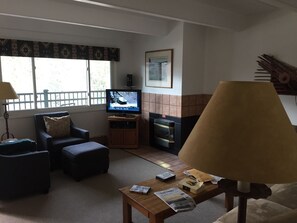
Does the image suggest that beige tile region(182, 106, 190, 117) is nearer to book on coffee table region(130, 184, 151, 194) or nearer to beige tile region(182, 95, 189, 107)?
beige tile region(182, 95, 189, 107)

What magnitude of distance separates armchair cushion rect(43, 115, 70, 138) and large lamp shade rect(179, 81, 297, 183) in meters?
3.75

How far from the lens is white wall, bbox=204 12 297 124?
3639mm

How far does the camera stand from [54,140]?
13.3 ft

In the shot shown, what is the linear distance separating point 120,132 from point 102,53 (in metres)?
A: 1.73

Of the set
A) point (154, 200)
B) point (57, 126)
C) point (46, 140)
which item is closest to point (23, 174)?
point (46, 140)

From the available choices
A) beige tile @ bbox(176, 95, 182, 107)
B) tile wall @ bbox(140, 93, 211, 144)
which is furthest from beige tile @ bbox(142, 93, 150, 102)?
beige tile @ bbox(176, 95, 182, 107)

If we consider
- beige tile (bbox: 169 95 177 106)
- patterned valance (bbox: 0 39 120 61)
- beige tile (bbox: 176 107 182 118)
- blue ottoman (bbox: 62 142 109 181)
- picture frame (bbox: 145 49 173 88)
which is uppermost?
patterned valance (bbox: 0 39 120 61)

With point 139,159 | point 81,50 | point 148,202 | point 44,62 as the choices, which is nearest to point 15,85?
point 44,62

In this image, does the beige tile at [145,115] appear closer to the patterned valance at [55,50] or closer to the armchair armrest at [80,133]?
the patterned valance at [55,50]

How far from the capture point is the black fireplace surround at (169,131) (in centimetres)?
460

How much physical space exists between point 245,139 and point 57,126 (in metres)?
3.95

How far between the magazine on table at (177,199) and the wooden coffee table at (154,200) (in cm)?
4

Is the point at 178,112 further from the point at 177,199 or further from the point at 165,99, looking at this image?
the point at 177,199

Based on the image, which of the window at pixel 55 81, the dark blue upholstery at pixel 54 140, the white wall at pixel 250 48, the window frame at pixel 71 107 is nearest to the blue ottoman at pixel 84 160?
the dark blue upholstery at pixel 54 140
